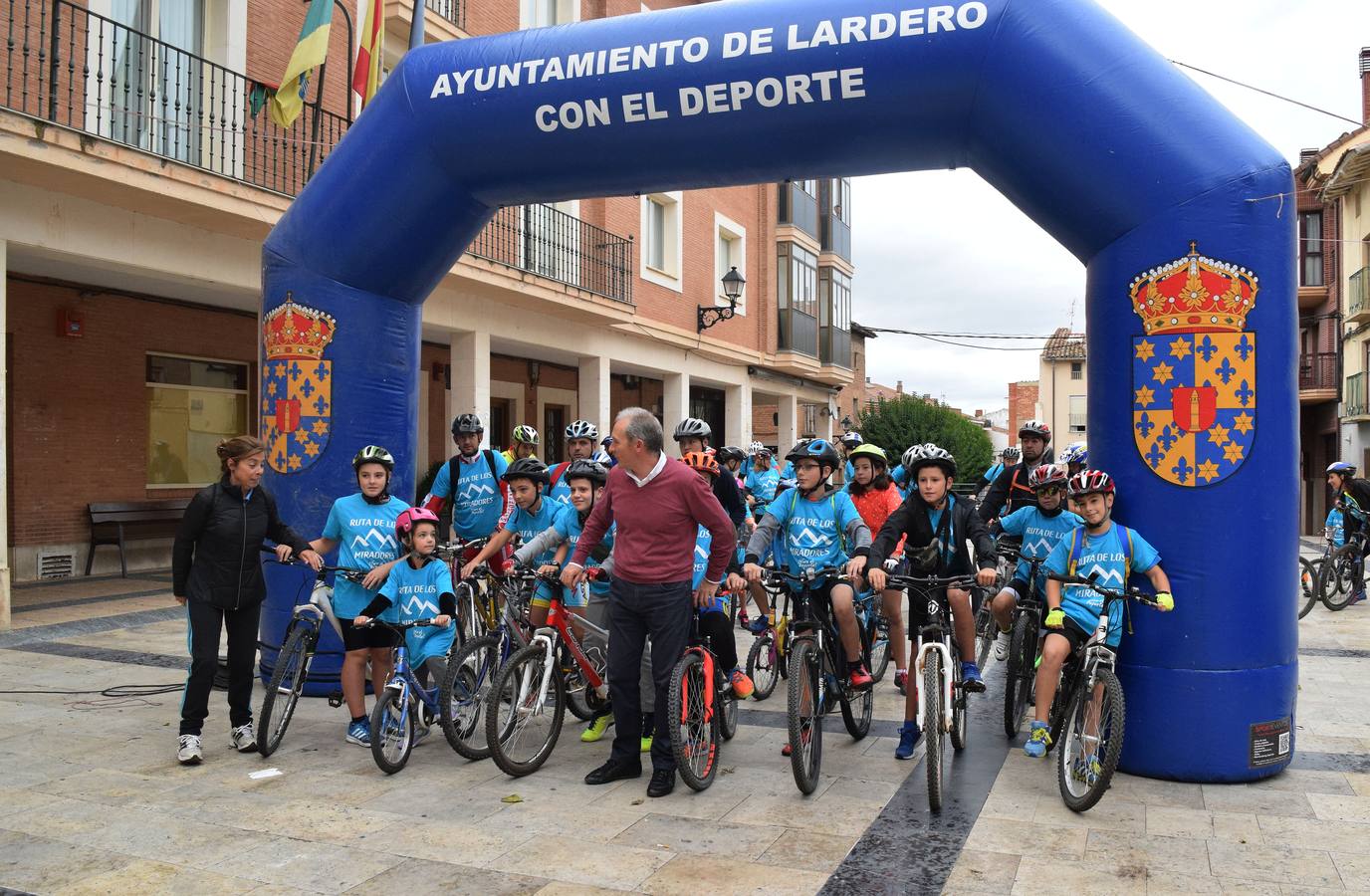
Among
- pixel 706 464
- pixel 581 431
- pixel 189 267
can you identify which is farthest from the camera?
pixel 189 267

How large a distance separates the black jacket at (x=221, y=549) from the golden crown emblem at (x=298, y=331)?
5.22ft

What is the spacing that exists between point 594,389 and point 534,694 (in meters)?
14.2

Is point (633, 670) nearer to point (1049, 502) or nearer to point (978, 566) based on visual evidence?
point (978, 566)

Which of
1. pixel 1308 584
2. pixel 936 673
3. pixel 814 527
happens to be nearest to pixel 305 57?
pixel 814 527

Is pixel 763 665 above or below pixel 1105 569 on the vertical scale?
below

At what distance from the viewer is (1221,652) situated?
18.2 feet

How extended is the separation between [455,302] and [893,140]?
1065 cm

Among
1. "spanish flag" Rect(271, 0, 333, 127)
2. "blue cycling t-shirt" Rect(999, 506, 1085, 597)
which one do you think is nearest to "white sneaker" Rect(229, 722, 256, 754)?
"blue cycling t-shirt" Rect(999, 506, 1085, 597)

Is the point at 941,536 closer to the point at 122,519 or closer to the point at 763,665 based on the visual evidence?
the point at 763,665

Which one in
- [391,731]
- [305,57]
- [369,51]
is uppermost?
[369,51]

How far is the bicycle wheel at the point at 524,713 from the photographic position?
5582 mm

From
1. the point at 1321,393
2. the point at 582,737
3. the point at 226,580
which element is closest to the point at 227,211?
the point at 226,580

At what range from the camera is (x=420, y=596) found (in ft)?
19.9

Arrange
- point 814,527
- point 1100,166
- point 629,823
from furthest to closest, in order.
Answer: point 814,527 → point 1100,166 → point 629,823
